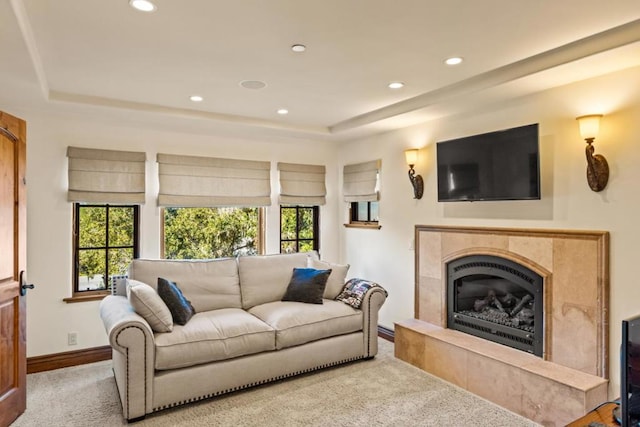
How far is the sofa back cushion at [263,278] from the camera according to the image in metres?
4.00

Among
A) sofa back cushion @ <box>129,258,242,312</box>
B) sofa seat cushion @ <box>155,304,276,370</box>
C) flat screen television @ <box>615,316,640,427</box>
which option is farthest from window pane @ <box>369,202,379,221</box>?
flat screen television @ <box>615,316,640,427</box>

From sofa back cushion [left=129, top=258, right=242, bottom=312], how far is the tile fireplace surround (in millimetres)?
1882

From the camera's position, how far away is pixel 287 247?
525 centimetres

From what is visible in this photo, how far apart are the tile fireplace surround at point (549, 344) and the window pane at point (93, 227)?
3.33 metres

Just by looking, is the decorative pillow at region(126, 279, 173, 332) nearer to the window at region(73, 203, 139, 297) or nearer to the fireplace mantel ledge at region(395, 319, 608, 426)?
the window at region(73, 203, 139, 297)

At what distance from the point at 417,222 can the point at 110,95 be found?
318cm

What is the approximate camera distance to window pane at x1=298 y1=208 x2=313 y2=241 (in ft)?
17.6

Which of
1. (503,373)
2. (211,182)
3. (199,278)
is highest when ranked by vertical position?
(211,182)

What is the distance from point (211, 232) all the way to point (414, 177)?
2434 mm

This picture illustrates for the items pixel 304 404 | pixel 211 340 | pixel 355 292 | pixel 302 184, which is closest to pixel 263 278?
pixel 355 292

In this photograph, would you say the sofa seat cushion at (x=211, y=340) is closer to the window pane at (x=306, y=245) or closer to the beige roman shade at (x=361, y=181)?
the window pane at (x=306, y=245)

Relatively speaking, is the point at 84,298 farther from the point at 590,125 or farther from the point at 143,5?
the point at 590,125

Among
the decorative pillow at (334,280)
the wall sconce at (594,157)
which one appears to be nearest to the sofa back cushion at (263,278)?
the decorative pillow at (334,280)

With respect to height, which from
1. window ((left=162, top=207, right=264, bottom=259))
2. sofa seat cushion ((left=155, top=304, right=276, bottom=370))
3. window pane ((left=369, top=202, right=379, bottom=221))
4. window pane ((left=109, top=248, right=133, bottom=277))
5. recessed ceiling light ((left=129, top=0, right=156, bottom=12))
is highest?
recessed ceiling light ((left=129, top=0, right=156, bottom=12))
